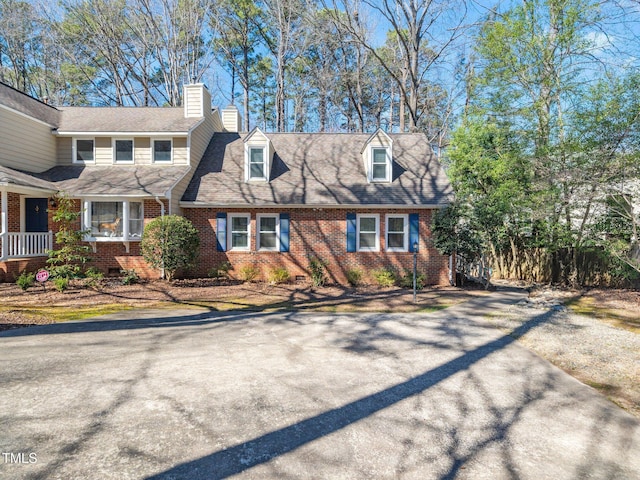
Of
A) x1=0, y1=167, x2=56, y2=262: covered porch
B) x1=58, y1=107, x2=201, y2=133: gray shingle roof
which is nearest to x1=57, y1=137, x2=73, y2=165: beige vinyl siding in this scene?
x1=58, y1=107, x2=201, y2=133: gray shingle roof

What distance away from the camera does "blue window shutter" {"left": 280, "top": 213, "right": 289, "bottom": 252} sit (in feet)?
43.9

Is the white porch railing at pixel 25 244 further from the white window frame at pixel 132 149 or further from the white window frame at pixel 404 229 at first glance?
the white window frame at pixel 404 229

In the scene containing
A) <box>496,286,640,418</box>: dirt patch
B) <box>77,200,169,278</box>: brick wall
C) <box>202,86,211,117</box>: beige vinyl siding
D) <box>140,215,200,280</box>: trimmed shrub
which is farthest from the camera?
<box>202,86,211,117</box>: beige vinyl siding

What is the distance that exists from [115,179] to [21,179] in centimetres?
282

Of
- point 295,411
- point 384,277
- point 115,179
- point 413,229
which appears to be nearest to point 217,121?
point 115,179

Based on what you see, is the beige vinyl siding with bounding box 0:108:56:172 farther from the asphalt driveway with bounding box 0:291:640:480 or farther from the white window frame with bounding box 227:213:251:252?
the asphalt driveway with bounding box 0:291:640:480

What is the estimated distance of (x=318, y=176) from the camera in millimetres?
14719

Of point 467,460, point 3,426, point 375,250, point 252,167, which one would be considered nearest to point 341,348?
point 467,460

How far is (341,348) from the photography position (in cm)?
602

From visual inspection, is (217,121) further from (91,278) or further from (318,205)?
(91,278)

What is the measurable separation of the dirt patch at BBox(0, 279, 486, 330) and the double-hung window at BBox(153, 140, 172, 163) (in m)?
5.42

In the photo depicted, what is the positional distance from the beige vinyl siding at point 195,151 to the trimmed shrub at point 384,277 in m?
7.95

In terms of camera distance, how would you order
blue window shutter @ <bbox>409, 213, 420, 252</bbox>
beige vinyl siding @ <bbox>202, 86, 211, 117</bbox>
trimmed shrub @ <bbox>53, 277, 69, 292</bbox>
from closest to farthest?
1. trimmed shrub @ <bbox>53, 277, 69, 292</bbox>
2. blue window shutter @ <bbox>409, 213, 420, 252</bbox>
3. beige vinyl siding @ <bbox>202, 86, 211, 117</bbox>

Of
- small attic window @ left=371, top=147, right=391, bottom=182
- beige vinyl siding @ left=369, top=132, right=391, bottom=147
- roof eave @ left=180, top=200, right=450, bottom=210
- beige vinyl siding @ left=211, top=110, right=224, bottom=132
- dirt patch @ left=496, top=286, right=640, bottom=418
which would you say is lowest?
dirt patch @ left=496, top=286, right=640, bottom=418
